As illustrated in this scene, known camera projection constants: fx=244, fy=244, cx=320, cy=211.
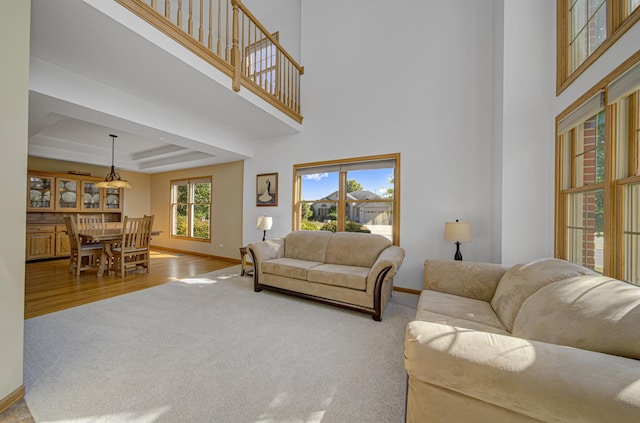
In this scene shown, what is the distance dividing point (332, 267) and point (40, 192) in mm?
7122

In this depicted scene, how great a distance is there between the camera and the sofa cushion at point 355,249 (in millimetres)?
3457

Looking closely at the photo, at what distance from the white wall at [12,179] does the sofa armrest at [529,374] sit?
7.25 ft

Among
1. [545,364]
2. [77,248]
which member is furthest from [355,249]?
[77,248]

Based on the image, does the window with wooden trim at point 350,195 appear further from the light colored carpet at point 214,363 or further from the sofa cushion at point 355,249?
the light colored carpet at point 214,363

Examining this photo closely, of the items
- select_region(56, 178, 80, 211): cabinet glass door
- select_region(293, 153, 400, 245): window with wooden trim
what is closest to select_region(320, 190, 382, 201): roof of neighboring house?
select_region(293, 153, 400, 245): window with wooden trim

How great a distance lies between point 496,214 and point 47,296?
19.6 feet

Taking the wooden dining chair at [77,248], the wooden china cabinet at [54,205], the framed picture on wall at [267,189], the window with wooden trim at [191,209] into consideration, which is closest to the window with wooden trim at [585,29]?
the framed picture on wall at [267,189]

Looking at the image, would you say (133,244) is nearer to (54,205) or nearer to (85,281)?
(85,281)

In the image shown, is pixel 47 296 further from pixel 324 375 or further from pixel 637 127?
pixel 637 127

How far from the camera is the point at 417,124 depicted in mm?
3717

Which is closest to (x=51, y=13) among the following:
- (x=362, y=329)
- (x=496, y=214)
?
(x=362, y=329)

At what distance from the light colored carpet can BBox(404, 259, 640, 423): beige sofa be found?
0.62m

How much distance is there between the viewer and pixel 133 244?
14.9ft

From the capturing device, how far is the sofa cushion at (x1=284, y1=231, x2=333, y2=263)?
381cm
